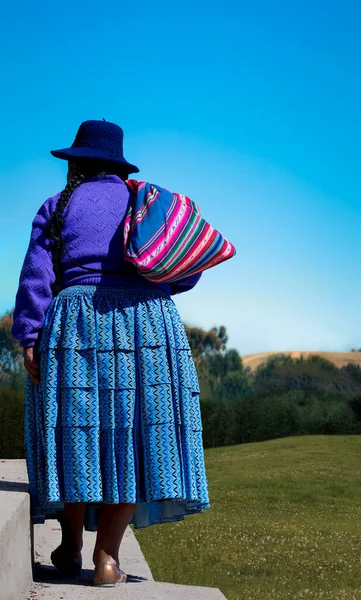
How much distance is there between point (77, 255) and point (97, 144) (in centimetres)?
56

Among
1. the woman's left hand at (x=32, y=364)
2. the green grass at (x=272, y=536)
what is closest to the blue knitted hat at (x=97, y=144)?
the woman's left hand at (x=32, y=364)

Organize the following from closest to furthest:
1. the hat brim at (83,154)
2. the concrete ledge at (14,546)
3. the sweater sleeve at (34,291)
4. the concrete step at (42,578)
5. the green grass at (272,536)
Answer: the concrete ledge at (14,546)
the concrete step at (42,578)
the sweater sleeve at (34,291)
the hat brim at (83,154)
the green grass at (272,536)

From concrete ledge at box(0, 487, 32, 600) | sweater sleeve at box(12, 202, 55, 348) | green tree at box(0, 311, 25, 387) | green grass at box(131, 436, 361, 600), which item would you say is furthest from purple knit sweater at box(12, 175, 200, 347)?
green tree at box(0, 311, 25, 387)

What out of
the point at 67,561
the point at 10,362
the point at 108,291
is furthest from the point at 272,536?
the point at 10,362

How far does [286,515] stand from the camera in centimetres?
916

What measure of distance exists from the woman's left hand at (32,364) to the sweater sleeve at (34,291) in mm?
37

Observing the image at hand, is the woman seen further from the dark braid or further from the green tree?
the green tree

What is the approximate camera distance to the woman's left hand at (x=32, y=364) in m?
3.69

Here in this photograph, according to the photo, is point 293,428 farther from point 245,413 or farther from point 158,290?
point 158,290

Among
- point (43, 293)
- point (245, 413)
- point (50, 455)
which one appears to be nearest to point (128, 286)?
point (43, 293)

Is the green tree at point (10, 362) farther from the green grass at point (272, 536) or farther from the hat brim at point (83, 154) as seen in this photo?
the hat brim at point (83, 154)

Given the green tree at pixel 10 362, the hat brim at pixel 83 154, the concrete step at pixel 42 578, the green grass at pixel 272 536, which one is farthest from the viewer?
the green tree at pixel 10 362

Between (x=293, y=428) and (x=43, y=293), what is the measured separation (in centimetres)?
1864

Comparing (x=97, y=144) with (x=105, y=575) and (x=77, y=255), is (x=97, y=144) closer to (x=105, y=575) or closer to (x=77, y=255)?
(x=77, y=255)
